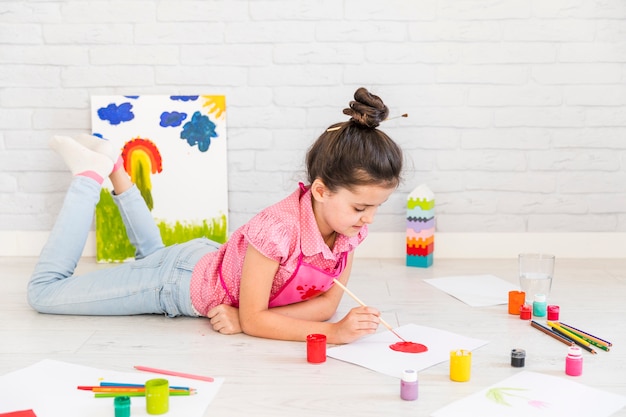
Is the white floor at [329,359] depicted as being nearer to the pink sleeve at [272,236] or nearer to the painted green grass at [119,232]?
the pink sleeve at [272,236]

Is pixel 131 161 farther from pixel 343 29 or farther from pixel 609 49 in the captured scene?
pixel 609 49

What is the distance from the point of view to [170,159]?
2781 mm

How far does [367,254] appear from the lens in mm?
2855

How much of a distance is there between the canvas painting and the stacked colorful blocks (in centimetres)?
66

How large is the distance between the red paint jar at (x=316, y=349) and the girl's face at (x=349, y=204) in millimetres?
258

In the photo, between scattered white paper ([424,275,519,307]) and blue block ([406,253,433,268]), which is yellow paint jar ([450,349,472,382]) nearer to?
scattered white paper ([424,275,519,307])

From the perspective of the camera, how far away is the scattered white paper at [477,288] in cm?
224

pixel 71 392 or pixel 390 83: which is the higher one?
pixel 390 83

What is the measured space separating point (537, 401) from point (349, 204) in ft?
1.89

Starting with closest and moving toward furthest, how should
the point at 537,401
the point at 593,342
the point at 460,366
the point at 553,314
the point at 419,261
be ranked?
the point at 537,401 < the point at 460,366 < the point at 593,342 < the point at 553,314 < the point at 419,261

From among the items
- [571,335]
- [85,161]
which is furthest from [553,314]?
[85,161]

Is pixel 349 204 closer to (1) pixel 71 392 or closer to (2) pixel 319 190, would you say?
(2) pixel 319 190

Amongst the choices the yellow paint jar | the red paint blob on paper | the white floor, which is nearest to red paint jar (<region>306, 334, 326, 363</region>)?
the white floor

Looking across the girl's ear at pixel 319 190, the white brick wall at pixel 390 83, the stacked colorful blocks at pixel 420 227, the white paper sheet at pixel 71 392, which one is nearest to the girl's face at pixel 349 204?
the girl's ear at pixel 319 190
